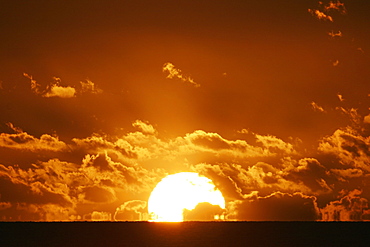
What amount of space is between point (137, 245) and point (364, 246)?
1993 inches

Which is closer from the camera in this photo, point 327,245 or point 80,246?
point 80,246

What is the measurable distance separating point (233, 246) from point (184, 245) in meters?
10.8

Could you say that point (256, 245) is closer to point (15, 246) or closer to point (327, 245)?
point (327, 245)

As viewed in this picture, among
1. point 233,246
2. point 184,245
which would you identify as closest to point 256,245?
point 233,246

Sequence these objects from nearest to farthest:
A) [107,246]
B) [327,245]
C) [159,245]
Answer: [107,246], [159,245], [327,245]

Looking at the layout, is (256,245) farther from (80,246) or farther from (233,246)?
(80,246)

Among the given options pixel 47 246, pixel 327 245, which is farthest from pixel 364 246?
pixel 47 246

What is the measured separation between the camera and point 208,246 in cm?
12494

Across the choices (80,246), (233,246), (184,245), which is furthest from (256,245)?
(80,246)

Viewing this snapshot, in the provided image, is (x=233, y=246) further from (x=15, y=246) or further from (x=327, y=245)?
(x=15, y=246)

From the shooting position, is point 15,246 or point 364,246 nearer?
point 15,246

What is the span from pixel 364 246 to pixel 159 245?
4596 centimetres

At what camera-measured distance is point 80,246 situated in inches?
4850

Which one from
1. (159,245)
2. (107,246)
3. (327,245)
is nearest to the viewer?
(107,246)
